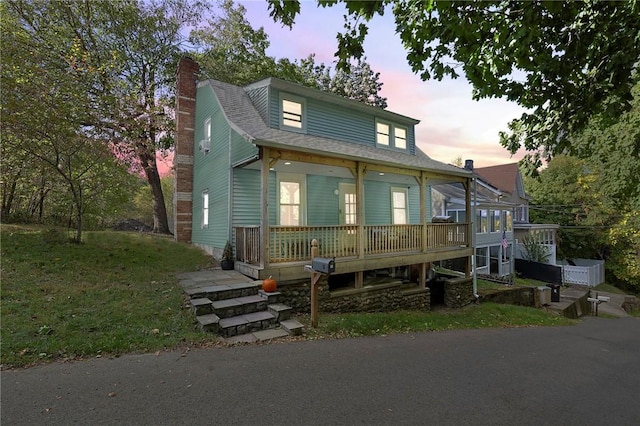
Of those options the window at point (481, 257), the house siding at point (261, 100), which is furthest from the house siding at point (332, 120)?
the window at point (481, 257)

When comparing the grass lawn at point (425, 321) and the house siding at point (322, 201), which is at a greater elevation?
the house siding at point (322, 201)

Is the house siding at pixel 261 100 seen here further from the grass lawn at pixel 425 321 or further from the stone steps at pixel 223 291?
the grass lawn at pixel 425 321

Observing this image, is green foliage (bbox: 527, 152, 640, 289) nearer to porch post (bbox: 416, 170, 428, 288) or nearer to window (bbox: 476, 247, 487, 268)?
window (bbox: 476, 247, 487, 268)

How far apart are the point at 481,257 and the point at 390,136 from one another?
1035cm

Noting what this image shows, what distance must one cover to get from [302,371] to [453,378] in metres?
2.13

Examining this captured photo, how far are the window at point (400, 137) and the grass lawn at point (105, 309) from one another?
755 cm

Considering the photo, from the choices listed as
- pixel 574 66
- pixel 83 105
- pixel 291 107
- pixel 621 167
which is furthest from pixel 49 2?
pixel 621 167

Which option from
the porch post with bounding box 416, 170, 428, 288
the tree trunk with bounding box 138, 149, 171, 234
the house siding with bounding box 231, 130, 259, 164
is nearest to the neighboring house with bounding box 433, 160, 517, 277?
the porch post with bounding box 416, 170, 428, 288

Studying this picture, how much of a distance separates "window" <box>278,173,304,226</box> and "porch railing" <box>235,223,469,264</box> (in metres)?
2.11

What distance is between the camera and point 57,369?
381 centimetres

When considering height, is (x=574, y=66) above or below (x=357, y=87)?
below

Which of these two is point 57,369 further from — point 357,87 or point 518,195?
point 518,195

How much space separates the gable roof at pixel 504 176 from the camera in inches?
976

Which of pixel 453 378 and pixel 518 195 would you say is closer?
pixel 453 378
